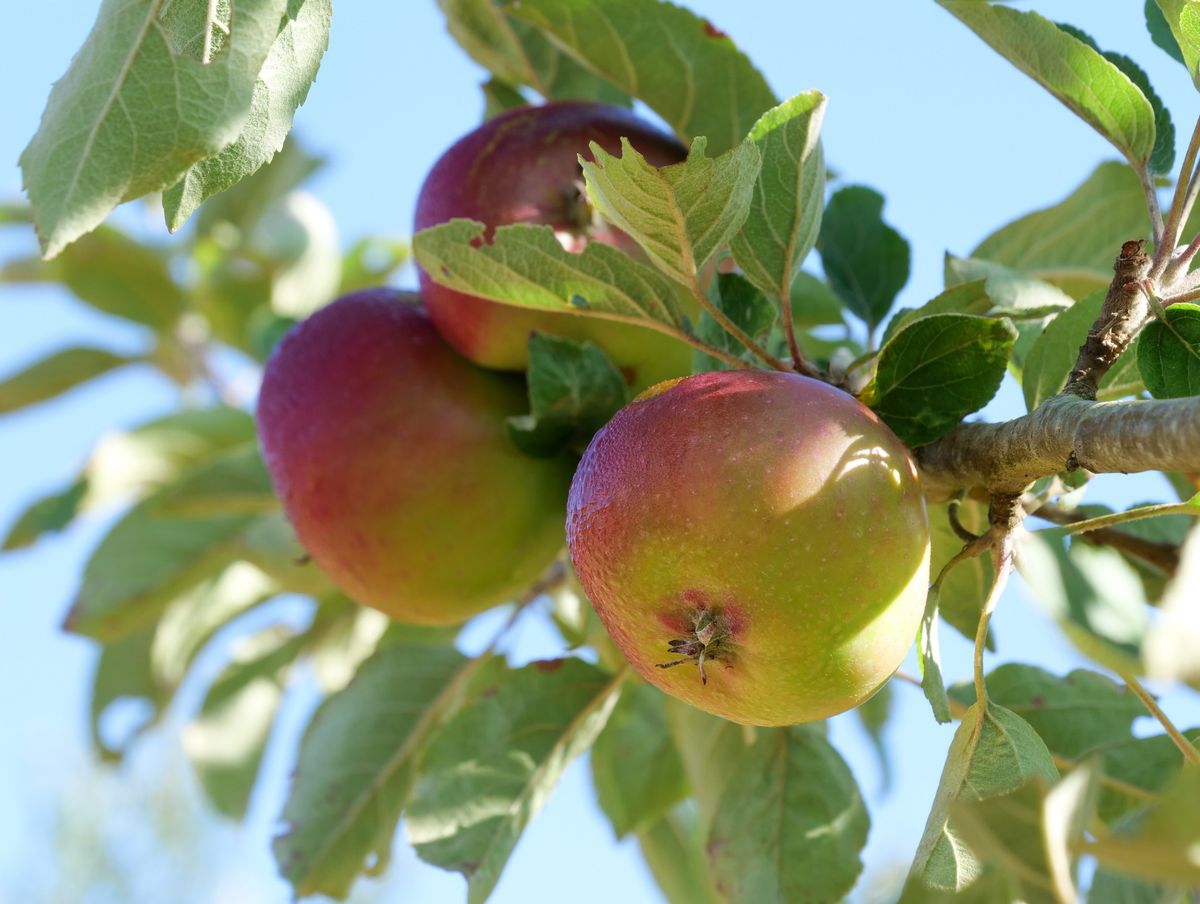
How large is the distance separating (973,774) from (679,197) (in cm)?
38

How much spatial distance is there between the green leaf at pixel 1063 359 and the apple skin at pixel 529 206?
11.8 inches

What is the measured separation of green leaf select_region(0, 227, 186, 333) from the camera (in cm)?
217

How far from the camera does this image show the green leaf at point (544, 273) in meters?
0.85

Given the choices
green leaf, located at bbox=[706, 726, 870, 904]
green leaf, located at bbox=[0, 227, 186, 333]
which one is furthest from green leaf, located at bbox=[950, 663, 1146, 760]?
green leaf, located at bbox=[0, 227, 186, 333]

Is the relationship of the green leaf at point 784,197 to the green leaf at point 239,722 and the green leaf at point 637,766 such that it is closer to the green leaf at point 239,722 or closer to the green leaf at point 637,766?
the green leaf at point 637,766

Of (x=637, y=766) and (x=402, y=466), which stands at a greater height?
(x=402, y=466)

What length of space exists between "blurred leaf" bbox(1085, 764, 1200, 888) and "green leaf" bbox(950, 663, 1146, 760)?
737 mm

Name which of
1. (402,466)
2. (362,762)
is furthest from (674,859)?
(402,466)

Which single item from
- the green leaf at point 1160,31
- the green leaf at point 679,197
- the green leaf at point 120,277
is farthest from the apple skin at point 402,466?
the green leaf at point 120,277

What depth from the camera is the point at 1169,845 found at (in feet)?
1.31

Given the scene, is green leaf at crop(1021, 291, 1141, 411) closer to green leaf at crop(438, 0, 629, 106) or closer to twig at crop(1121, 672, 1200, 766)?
twig at crop(1121, 672, 1200, 766)

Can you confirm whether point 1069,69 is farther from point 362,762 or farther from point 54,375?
point 54,375

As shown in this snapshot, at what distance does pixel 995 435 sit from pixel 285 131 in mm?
452

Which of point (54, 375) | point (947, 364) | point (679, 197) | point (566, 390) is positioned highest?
point (679, 197)
